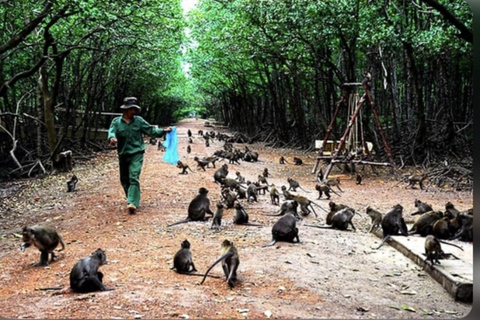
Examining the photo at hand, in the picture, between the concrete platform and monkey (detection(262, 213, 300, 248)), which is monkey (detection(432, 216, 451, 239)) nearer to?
the concrete platform

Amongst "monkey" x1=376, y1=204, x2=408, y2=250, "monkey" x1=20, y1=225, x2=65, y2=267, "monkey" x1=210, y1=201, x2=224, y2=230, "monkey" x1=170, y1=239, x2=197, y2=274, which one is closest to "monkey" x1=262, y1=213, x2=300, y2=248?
"monkey" x1=210, y1=201, x2=224, y2=230

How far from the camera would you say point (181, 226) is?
8.98m

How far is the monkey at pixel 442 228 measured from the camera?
7181mm

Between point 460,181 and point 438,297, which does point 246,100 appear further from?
point 438,297

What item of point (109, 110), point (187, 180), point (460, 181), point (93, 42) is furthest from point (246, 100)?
point (460, 181)

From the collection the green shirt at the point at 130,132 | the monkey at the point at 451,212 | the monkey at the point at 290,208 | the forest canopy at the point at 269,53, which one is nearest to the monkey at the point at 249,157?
the forest canopy at the point at 269,53

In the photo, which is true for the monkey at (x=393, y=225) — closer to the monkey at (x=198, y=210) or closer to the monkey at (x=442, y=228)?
the monkey at (x=442, y=228)

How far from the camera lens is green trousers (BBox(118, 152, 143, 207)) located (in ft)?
31.7

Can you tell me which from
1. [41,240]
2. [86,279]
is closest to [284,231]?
[86,279]

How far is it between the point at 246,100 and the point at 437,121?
29.7 m

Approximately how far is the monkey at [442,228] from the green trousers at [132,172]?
5.44 m

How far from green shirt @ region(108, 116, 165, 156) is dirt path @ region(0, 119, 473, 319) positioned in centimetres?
133

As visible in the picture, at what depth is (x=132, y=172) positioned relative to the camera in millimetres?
9648

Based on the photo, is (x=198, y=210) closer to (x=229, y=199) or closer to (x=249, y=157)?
(x=229, y=199)
